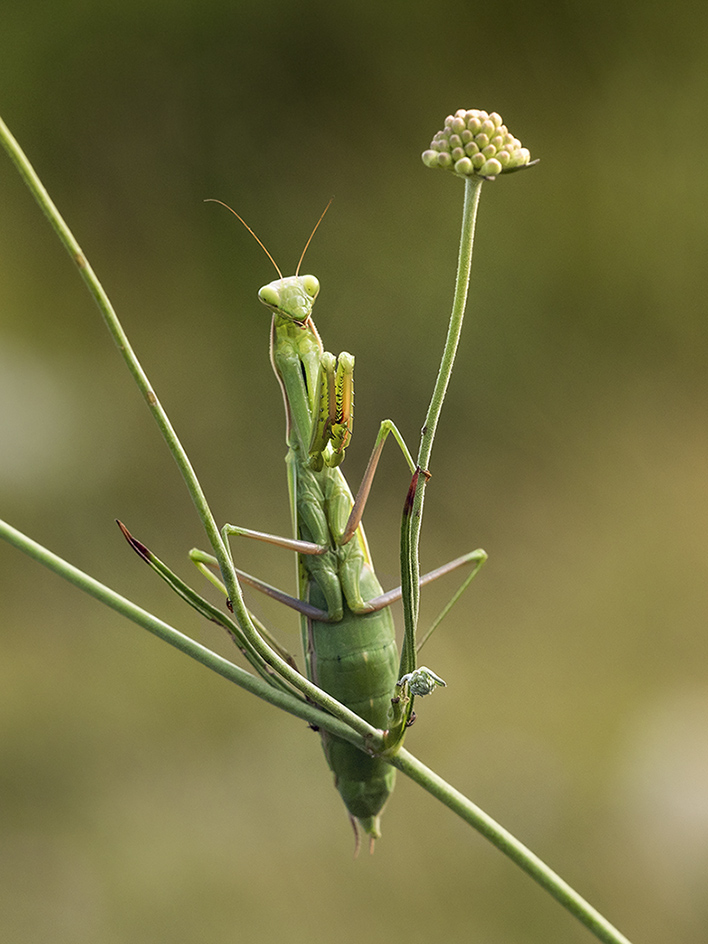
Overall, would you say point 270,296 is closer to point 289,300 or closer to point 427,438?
point 289,300

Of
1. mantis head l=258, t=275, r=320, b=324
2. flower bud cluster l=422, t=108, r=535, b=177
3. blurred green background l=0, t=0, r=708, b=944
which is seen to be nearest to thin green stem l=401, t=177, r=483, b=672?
flower bud cluster l=422, t=108, r=535, b=177

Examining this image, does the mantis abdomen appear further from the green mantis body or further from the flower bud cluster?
the flower bud cluster

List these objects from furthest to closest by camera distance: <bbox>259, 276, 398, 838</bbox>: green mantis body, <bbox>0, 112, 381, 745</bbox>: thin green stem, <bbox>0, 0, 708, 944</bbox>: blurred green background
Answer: <bbox>0, 0, 708, 944</bbox>: blurred green background → <bbox>259, 276, 398, 838</bbox>: green mantis body → <bbox>0, 112, 381, 745</bbox>: thin green stem

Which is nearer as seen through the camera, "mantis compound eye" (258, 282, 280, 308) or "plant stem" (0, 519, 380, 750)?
"plant stem" (0, 519, 380, 750)

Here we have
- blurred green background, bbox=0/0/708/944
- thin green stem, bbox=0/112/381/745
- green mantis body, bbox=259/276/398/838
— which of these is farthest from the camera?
blurred green background, bbox=0/0/708/944

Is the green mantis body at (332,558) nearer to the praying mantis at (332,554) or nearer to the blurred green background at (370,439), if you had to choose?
the praying mantis at (332,554)

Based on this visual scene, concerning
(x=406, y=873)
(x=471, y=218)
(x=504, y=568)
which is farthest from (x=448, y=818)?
(x=471, y=218)

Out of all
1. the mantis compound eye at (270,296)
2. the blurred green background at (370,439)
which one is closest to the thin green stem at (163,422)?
the mantis compound eye at (270,296)
